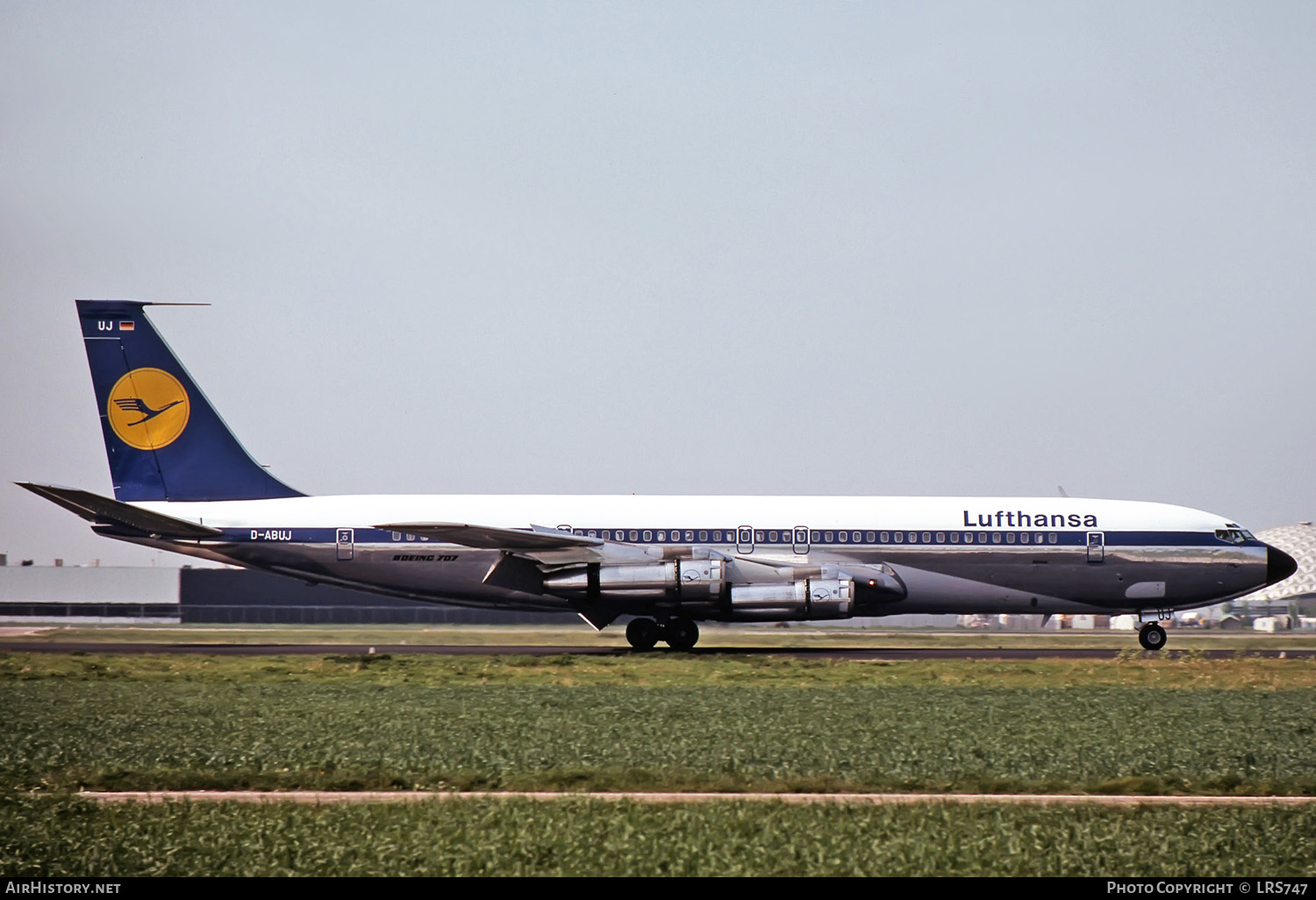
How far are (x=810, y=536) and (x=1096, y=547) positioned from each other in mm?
8598

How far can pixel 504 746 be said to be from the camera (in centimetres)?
1518

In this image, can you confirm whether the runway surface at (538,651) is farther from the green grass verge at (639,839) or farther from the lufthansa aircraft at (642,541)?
the green grass verge at (639,839)

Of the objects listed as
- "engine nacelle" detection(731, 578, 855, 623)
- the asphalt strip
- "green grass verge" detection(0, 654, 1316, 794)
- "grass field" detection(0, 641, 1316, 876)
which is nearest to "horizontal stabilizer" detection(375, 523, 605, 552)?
"engine nacelle" detection(731, 578, 855, 623)

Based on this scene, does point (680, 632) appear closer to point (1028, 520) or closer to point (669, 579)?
point (669, 579)

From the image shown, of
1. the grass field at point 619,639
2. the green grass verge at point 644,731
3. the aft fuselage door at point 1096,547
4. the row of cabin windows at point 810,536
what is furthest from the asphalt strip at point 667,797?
the grass field at point 619,639

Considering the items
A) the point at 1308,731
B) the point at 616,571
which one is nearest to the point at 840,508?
the point at 616,571

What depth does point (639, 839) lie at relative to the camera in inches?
390

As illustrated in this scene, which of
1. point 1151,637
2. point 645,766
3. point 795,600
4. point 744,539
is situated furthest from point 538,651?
point 645,766

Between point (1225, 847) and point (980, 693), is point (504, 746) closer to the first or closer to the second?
point (1225, 847)

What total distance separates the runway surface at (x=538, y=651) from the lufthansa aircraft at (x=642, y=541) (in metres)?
1.29

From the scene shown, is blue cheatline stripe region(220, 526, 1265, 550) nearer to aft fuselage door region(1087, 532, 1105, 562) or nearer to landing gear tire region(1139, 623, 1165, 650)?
aft fuselage door region(1087, 532, 1105, 562)

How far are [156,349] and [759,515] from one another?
18.1m

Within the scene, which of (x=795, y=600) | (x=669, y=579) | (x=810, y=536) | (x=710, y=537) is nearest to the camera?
(x=669, y=579)

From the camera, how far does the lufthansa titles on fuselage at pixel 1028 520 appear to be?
3647cm
